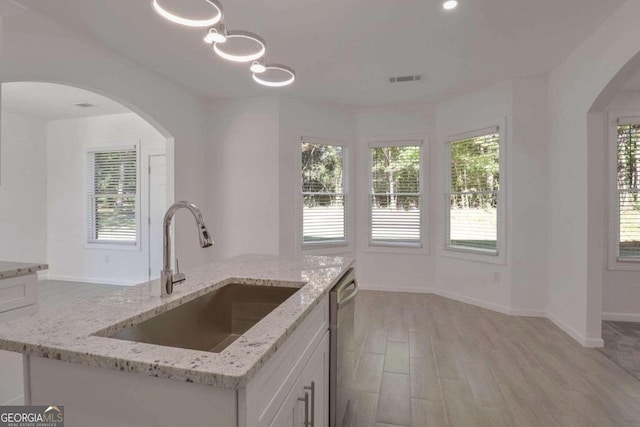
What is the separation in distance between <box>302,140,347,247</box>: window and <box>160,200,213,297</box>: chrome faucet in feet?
11.6

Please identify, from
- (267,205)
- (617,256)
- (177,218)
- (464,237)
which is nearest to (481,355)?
(464,237)

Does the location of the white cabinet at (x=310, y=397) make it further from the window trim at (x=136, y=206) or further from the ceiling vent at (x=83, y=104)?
the ceiling vent at (x=83, y=104)

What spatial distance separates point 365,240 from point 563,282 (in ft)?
8.34

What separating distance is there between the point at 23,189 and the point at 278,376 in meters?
6.83

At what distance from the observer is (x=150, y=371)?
2.65 ft

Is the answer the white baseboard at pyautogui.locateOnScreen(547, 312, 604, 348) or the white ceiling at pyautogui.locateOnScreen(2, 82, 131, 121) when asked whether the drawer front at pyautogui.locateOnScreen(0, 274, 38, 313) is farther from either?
the white baseboard at pyautogui.locateOnScreen(547, 312, 604, 348)

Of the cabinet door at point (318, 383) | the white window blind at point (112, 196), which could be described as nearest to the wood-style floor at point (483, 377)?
the cabinet door at point (318, 383)

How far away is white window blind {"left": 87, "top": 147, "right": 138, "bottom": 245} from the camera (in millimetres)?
5676

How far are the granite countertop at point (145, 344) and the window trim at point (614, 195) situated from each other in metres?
4.06

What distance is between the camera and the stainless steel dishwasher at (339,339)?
1.72m

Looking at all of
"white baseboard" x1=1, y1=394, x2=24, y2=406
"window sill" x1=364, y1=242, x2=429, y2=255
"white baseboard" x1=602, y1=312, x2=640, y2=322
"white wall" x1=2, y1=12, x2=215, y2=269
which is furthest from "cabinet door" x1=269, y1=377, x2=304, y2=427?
"white baseboard" x1=602, y1=312, x2=640, y2=322

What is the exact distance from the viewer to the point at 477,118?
4426mm

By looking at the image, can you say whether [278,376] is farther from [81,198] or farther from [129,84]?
[81,198]

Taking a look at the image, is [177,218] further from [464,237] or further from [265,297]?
[464,237]
